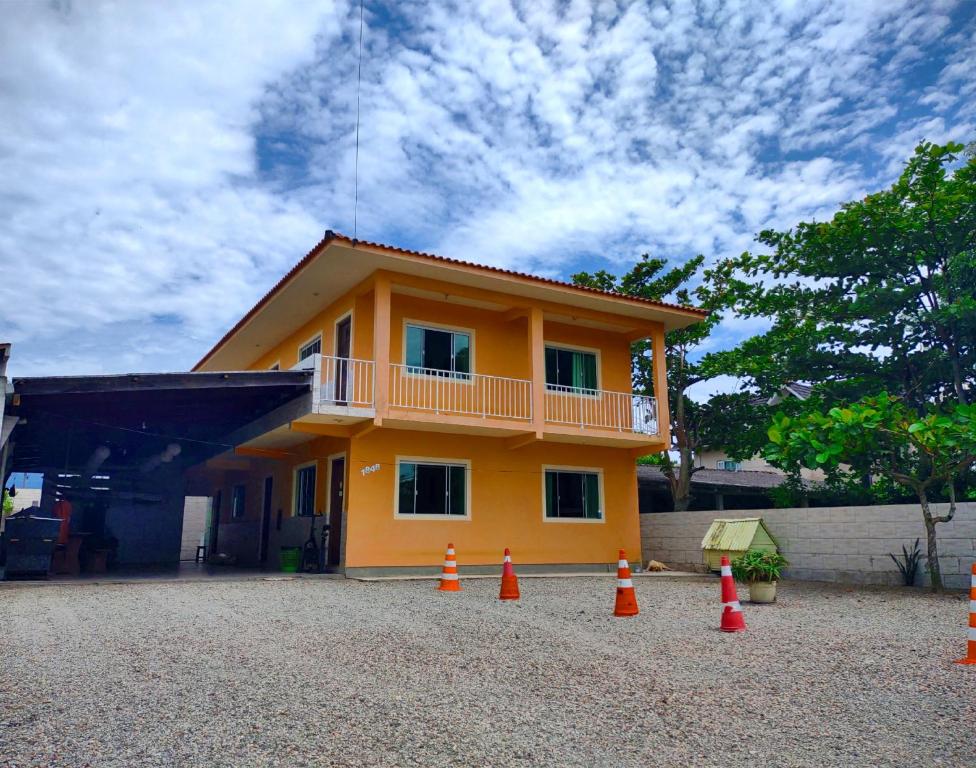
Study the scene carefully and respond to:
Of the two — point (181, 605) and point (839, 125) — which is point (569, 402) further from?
point (181, 605)

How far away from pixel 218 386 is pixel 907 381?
16.4 m

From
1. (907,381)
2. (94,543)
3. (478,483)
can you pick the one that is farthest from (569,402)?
(94,543)

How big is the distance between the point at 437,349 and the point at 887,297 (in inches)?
440

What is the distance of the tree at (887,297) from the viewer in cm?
1744

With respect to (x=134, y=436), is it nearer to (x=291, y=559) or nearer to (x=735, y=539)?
(x=291, y=559)

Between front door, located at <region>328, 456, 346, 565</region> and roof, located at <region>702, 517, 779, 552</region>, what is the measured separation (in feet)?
23.8

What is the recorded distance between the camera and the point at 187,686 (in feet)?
16.1

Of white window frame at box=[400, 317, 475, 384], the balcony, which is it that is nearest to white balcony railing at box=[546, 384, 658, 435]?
the balcony

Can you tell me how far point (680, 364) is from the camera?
21891 millimetres

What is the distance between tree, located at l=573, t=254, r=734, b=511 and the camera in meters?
21.7

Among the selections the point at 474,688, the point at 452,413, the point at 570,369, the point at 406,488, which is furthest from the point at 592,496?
the point at 474,688

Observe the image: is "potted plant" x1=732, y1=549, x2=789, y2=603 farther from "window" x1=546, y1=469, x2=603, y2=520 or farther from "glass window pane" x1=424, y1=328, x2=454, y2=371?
"glass window pane" x1=424, y1=328, x2=454, y2=371

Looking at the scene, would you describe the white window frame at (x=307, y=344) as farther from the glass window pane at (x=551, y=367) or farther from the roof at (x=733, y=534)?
the roof at (x=733, y=534)

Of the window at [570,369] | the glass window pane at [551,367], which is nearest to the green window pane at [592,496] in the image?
the window at [570,369]
